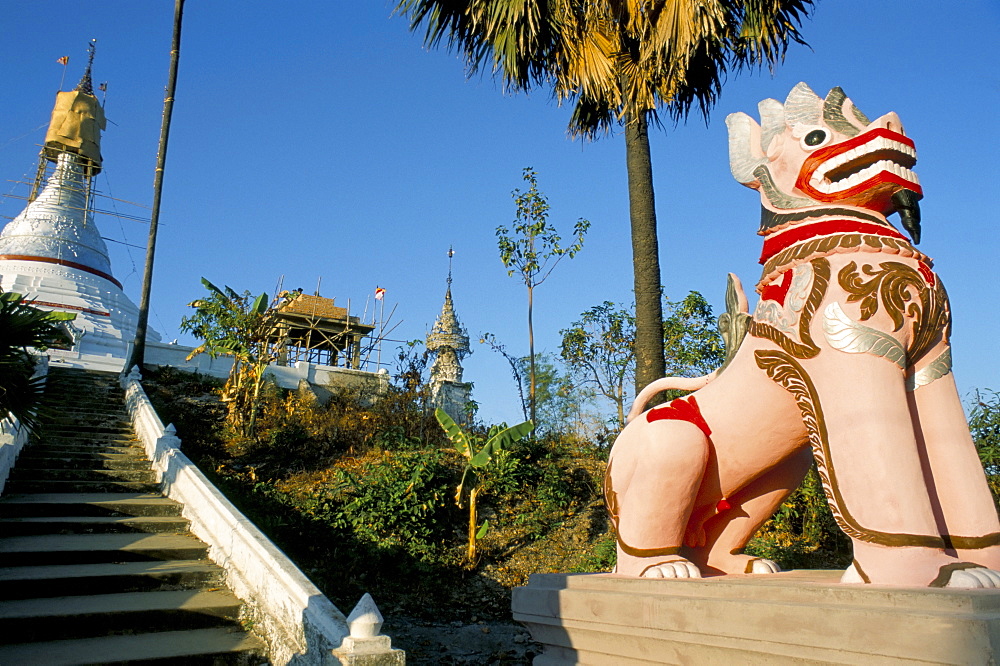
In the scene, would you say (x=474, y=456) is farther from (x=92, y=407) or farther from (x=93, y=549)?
(x=92, y=407)

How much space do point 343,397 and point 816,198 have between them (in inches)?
502

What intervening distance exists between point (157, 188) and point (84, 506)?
11.2 m

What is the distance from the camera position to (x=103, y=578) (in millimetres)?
4723

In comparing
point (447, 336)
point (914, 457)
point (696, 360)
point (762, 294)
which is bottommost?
point (914, 457)

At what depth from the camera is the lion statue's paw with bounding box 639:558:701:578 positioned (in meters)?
3.20

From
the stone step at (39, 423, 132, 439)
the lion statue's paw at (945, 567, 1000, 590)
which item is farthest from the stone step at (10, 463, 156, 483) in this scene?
the lion statue's paw at (945, 567, 1000, 590)

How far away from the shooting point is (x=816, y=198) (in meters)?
3.13

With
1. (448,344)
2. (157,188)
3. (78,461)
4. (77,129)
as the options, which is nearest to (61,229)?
(77,129)

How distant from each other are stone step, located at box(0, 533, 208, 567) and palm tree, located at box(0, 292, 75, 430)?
1.17 meters

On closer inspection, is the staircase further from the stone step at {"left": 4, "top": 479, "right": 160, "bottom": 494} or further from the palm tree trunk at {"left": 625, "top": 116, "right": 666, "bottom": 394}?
the palm tree trunk at {"left": 625, "top": 116, "right": 666, "bottom": 394}

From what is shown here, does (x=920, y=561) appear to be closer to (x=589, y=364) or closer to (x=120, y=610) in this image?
(x=120, y=610)

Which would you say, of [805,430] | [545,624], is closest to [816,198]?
[805,430]

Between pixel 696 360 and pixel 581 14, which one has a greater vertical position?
pixel 581 14

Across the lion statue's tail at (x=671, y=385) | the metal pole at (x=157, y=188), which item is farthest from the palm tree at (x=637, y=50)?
the metal pole at (x=157, y=188)
